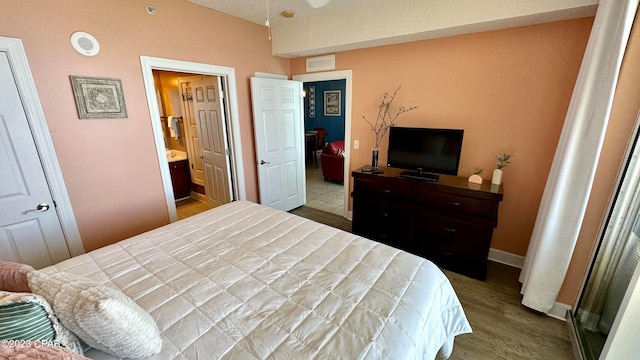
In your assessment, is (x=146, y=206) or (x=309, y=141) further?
(x=309, y=141)

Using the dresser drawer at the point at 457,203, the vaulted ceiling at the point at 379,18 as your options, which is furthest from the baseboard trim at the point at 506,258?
the vaulted ceiling at the point at 379,18

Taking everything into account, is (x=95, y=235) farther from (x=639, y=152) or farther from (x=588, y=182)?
(x=639, y=152)

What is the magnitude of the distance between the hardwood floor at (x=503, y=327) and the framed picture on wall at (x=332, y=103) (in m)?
6.47

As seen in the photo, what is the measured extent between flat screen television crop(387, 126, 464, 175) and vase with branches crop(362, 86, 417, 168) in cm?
34

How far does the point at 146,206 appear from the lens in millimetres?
→ 2564

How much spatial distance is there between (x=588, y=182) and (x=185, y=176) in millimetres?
4920

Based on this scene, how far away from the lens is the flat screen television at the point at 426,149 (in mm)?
2482

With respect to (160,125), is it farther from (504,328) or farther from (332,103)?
(332,103)

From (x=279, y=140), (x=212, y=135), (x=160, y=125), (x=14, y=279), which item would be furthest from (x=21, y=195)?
(x=279, y=140)

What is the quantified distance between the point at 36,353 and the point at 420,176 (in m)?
2.75

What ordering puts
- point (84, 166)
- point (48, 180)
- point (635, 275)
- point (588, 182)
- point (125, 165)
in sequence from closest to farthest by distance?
point (635, 275)
point (588, 182)
point (48, 180)
point (84, 166)
point (125, 165)

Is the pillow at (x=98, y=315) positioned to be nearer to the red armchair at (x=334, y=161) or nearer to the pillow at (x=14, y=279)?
the pillow at (x=14, y=279)

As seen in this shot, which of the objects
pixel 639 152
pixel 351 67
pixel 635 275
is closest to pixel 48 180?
pixel 351 67

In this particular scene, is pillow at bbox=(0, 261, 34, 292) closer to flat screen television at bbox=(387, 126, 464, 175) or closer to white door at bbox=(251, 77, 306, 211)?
white door at bbox=(251, 77, 306, 211)
